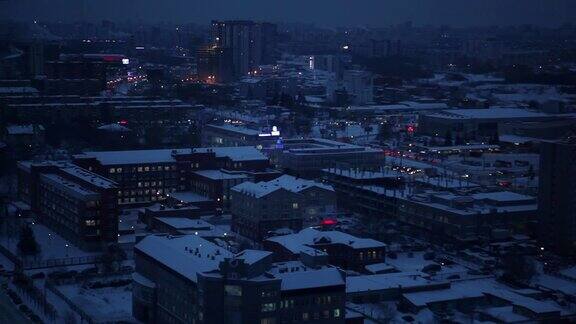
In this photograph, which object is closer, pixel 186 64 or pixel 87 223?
pixel 87 223

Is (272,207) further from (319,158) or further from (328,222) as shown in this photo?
(319,158)

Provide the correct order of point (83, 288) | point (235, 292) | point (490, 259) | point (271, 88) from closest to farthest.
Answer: point (235, 292), point (83, 288), point (490, 259), point (271, 88)

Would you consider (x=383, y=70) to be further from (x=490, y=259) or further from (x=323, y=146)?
(x=490, y=259)

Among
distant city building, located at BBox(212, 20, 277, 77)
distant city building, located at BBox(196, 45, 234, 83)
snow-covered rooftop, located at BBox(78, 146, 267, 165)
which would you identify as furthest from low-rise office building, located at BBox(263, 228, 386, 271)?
distant city building, located at BBox(212, 20, 277, 77)

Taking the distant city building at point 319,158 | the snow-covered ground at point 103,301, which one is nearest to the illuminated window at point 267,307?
the snow-covered ground at point 103,301

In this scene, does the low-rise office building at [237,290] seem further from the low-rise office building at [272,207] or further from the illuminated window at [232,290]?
the low-rise office building at [272,207]

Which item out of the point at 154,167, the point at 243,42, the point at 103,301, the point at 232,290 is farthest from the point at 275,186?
the point at 243,42

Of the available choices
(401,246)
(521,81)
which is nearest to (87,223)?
(401,246)
